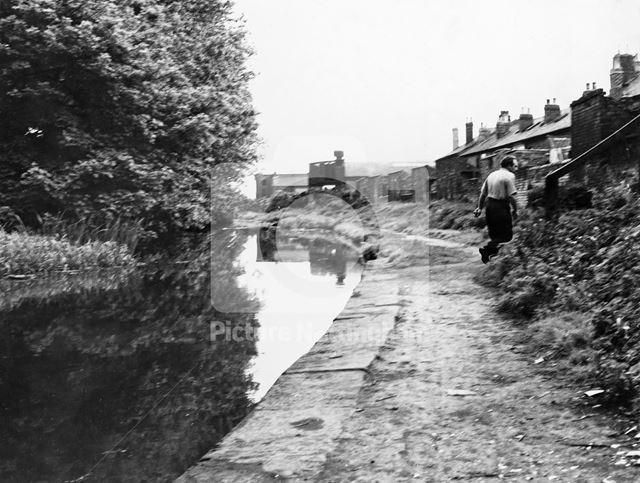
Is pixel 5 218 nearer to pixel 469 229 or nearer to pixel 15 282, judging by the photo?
pixel 15 282

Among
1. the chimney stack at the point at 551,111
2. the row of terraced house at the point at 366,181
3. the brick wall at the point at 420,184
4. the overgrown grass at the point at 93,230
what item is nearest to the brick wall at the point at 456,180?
the brick wall at the point at 420,184

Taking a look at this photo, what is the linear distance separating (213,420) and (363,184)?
32555 mm

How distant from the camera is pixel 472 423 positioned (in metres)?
2.79

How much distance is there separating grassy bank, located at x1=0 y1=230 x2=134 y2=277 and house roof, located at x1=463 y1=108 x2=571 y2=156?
66.0 ft

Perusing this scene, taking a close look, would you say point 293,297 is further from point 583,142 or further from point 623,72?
point 623,72

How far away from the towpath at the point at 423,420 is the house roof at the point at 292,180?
37279mm

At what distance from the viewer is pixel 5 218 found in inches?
460

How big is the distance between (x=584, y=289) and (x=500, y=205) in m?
3.21

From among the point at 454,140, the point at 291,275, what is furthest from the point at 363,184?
the point at 291,275

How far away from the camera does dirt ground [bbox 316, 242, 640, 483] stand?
7.59 feet

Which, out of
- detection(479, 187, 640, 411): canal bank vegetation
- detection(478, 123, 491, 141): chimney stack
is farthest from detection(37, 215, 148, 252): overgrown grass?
detection(478, 123, 491, 141): chimney stack

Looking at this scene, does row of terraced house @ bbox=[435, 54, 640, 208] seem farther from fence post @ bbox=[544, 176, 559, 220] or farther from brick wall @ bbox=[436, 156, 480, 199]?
fence post @ bbox=[544, 176, 559, 220]

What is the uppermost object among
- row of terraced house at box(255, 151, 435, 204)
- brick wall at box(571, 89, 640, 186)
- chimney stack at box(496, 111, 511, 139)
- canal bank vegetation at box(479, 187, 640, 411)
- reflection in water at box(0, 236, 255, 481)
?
chimney stack at box(496, 111, 511, 139)

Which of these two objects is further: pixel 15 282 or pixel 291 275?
pixel 291 275
